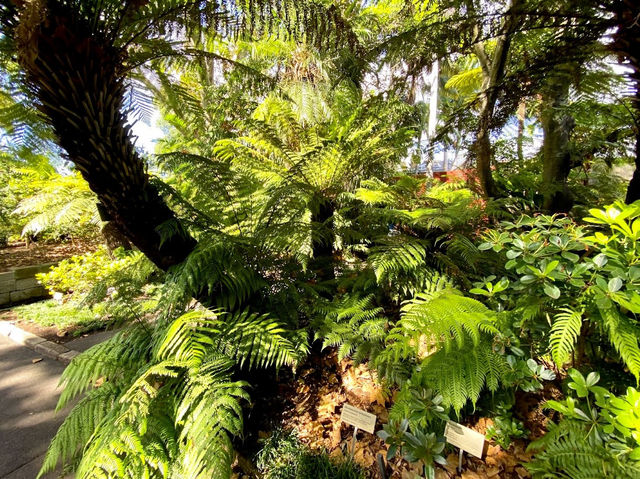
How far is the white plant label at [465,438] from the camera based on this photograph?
105 cm

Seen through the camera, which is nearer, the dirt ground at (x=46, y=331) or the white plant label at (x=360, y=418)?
the white plant label at (x=360, y=418)

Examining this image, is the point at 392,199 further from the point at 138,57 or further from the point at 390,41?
the point at 138,57

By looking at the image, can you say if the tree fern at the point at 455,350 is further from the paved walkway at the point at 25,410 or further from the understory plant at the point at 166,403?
the paved walkway at the point at 25,410

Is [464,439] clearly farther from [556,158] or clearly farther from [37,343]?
[37,343]

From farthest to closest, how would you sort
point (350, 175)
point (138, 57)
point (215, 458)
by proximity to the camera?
point (350, 175), point (138, 57), point (215, 458)

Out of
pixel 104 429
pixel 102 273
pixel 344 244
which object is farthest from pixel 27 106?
pixel 102 273

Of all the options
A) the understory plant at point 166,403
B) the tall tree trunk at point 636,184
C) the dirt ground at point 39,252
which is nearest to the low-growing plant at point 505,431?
the understory plant at point 166,403

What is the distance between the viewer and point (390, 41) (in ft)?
5.03

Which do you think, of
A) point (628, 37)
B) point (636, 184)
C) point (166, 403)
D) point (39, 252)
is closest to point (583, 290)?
point (636, 184)

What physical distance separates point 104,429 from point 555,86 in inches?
117

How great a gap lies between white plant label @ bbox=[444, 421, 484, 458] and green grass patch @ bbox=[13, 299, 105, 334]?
372cm

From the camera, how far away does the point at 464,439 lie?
3.53ft

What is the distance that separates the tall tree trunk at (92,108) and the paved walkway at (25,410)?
1362mm

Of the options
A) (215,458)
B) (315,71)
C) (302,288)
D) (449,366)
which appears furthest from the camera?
(315,71)
